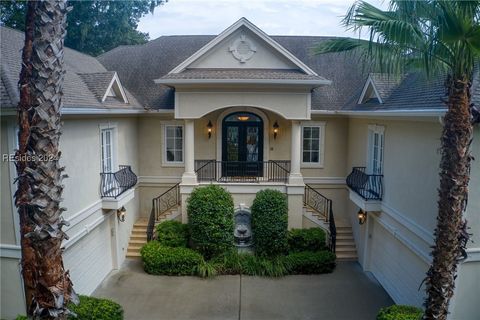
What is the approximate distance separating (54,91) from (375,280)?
11391 millimetres

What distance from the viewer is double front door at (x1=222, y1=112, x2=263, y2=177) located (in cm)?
1530

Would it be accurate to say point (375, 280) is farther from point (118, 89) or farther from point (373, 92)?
point (118, 89)

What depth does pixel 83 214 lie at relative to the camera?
10211 millimetres

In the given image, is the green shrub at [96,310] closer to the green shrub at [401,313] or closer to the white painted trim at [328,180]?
the green shrub at [401,313]

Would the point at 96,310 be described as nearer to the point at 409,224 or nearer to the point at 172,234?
the point at 172,234

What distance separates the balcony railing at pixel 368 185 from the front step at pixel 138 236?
22.7ft

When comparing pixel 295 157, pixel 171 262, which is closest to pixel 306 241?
pixel 295 157

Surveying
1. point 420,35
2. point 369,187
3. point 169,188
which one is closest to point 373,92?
point 369,187

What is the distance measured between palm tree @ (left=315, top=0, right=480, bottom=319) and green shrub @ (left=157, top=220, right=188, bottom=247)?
29.1 feet

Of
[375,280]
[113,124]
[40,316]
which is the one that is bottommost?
[375,280]

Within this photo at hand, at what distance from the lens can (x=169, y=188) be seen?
1560 centimetres

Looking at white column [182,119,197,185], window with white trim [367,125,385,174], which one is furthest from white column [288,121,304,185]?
white column [182,119,197,185]

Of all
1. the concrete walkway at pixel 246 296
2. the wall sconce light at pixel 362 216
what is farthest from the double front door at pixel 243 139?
the concrete walkway at pixel 246 296

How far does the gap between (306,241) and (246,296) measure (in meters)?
3.23
